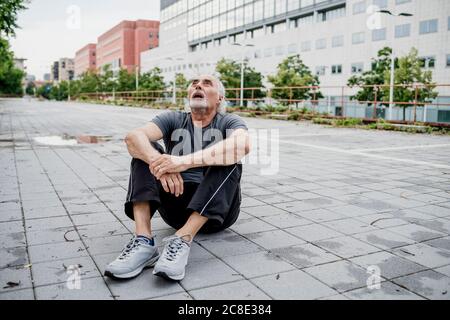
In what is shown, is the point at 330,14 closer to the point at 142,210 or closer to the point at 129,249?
the point at 142,210

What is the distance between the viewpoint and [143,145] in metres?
3.10

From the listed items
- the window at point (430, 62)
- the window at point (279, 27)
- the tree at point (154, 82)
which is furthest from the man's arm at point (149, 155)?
the window at point (279, 27)

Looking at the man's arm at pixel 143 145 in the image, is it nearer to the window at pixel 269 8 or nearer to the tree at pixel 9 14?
the tree at pixel 9 14

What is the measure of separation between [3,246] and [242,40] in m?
64.6

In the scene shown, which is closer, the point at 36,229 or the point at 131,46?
the point at 36,229

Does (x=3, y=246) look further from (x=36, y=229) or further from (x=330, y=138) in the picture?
(x=330, y=138)

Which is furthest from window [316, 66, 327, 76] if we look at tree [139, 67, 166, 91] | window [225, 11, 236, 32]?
tree [139, 67, 166, 91]

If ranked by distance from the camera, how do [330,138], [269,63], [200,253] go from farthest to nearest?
[269,63], [330,138], [200,253]

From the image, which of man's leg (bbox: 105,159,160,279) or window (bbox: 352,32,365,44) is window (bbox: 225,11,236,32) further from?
man's leg (bbox: 105,159,160,279)

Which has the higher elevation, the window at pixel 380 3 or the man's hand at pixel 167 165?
the window at pixel 380 3

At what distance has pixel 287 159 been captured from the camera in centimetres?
837

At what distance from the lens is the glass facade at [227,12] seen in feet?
184

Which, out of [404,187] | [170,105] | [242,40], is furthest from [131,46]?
[404,187]

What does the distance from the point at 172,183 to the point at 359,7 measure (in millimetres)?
50397
